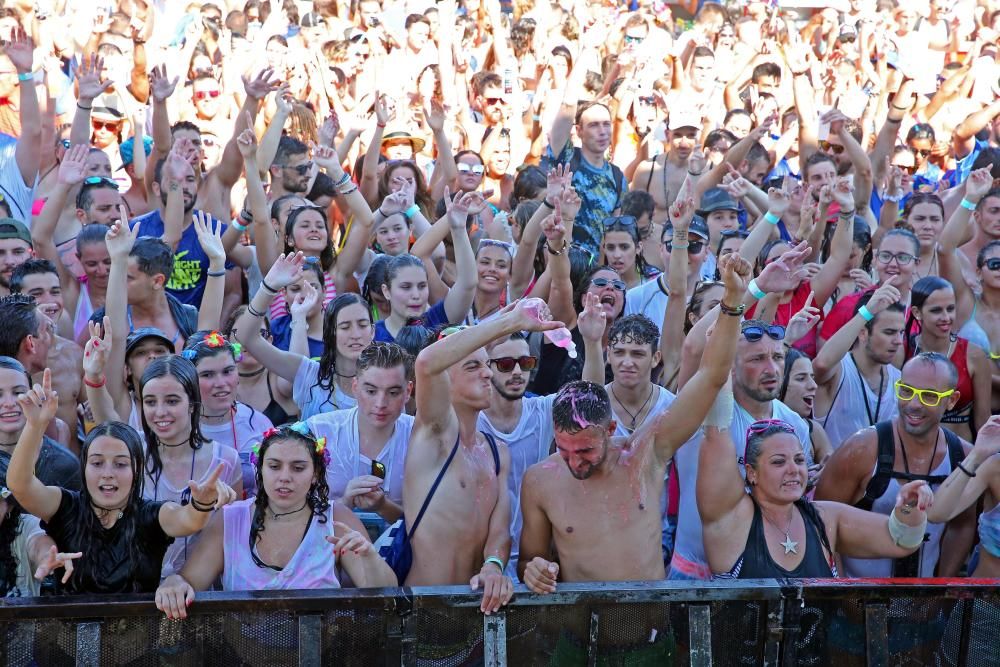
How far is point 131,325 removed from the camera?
540cm

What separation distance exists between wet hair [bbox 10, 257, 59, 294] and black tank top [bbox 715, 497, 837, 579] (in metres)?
3.10

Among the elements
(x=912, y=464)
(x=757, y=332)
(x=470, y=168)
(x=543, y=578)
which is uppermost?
(x=470, y=168)

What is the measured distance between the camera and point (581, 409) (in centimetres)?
408

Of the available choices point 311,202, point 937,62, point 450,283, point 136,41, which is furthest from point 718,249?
point 937,62

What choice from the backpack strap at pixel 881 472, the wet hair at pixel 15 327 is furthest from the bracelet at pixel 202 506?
the backpack strap at pixel 881 472

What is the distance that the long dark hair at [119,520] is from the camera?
3701mm

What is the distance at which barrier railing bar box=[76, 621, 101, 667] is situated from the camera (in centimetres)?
331

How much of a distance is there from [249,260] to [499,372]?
7.64 feet

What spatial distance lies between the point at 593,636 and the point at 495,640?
292mm

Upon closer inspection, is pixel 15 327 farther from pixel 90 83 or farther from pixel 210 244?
pixel 90 83

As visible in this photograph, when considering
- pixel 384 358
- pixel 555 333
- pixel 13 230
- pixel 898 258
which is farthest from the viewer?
pixel 898 258

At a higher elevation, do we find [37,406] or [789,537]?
[37,406]

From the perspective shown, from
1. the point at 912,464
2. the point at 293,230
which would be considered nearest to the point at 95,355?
the point at 293,230

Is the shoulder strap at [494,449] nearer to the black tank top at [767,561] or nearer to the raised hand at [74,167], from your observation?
the black tank top at [767,561]
